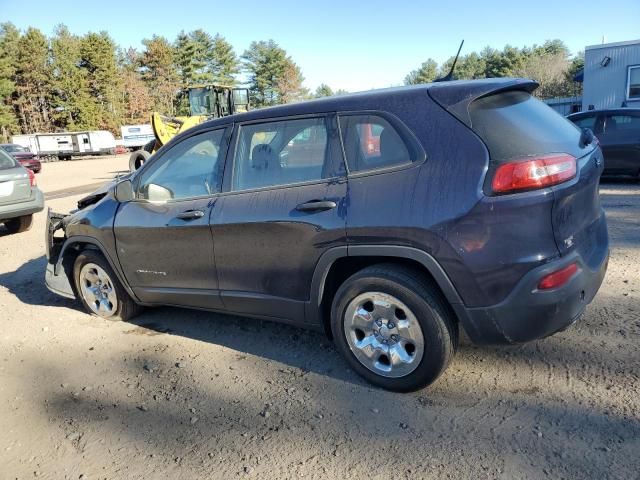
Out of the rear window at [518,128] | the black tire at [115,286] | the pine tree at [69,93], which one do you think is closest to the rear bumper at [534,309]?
the rear window at [518,128]

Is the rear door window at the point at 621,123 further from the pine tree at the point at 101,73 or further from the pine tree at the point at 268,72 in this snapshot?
the pine tree at the point at 268,72

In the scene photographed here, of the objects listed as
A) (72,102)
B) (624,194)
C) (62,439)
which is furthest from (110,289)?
(72,102)

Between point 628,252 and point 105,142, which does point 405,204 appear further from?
point 105,142

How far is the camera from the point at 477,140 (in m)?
2.69

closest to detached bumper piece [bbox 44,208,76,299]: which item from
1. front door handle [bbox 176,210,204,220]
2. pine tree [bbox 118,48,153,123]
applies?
front door handle [bbox 176,210,204,220]

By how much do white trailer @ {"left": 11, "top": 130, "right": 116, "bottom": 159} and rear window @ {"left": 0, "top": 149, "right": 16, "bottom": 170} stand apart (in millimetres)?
41339

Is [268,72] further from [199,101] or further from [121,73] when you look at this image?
[199,101]

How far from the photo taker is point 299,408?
3.01m

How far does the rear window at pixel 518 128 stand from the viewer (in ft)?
8.79

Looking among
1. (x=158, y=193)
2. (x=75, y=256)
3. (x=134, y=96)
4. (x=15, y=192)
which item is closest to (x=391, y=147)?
(x=158, y=193)

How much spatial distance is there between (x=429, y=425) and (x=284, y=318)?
1.21 m

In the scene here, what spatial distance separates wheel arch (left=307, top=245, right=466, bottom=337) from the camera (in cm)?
275

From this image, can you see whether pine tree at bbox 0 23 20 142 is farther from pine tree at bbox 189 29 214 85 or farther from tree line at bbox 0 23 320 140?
pine tree at bbox 189 29 214 85

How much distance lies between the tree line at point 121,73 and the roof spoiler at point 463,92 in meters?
47.2
